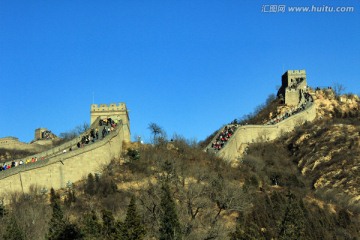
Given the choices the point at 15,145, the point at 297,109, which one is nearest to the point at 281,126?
the point at 297,109

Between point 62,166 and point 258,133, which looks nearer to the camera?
point 62,166

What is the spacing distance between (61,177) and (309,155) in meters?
39.1

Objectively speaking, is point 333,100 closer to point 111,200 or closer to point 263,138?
point 263,138

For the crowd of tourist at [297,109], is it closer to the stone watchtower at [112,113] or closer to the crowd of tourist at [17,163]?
the stone watchtower at [112,113]

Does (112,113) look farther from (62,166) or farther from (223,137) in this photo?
(62,166)

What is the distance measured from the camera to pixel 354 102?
111 meters

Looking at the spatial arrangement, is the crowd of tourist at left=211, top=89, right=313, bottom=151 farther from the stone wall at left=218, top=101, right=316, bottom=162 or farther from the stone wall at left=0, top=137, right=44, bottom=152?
the stone wall at left=0, top=137, right=44, bottom=152

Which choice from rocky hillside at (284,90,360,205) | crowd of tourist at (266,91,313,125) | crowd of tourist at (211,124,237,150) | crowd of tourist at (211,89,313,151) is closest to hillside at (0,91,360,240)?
rocky hillside at (284,90,360,205)

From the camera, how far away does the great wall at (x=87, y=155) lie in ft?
187

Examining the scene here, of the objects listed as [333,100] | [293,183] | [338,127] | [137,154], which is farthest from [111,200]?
[333,100]

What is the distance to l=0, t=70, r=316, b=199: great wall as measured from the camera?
187 ft

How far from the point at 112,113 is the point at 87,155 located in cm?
1500

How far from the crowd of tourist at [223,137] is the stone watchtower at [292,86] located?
66.5ft

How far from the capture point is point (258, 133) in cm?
9250
